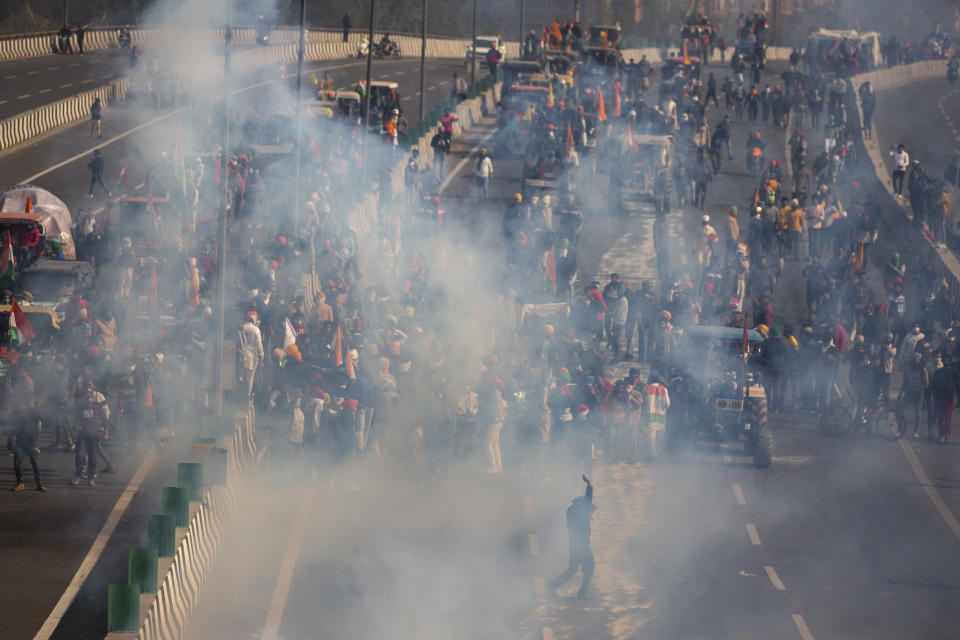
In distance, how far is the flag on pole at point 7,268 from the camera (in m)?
26.0

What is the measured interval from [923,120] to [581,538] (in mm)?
49545

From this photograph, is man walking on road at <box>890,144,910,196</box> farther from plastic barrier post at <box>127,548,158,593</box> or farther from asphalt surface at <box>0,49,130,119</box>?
plastic barrier post at <box>127,548,158,593</box>

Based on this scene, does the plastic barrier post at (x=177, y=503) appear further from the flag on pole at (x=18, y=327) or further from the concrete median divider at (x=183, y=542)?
the flag on pole at (x=18, y=327)

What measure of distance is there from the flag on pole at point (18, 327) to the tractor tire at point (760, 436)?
11.2 metres

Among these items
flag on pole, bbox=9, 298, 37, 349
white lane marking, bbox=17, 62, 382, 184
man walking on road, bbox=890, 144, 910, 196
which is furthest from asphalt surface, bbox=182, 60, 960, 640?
white lane marking, bbox=17, 62, 382, 184

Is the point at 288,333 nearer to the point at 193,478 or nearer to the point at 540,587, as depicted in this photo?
the point at 193,478

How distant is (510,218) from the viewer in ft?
107

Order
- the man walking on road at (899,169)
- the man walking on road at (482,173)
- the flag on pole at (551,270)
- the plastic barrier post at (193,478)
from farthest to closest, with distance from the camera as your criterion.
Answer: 1. the man walking on road at (899,169)
2. the man walking on road at (482,173)
3. the flag on pole at (551,270)
4. the plastic barrier post at (193,478)

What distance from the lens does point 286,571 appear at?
717 inches

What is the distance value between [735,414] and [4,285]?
495 inches

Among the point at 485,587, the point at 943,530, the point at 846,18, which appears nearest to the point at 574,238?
the point at 943,530

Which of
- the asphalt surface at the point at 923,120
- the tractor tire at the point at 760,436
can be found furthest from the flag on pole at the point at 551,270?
the asphalt surface at the point at 923,120

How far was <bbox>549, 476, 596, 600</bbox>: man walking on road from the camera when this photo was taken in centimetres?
1742

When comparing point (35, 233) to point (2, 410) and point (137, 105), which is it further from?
point (137, 105)
